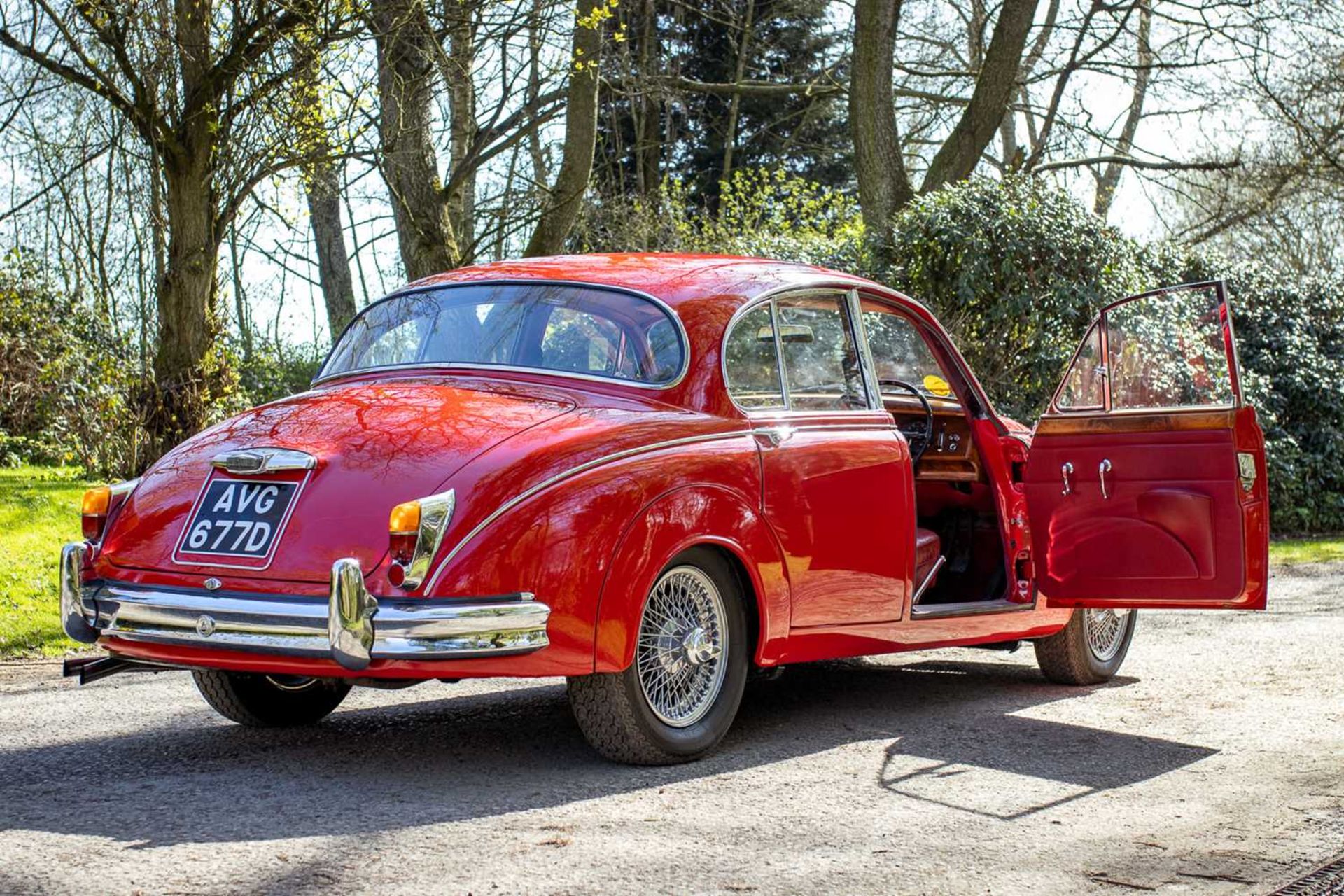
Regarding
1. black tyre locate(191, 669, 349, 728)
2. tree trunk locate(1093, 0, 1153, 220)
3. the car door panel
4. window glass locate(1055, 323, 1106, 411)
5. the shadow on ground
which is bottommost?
the shadow on ground

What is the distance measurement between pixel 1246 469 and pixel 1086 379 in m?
A: 0.98

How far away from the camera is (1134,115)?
2880cm

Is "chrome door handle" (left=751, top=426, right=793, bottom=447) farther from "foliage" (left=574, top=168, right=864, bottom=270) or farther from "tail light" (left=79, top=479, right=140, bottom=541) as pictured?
"foliage" (left=574, top=168, right=864, bottom=270)

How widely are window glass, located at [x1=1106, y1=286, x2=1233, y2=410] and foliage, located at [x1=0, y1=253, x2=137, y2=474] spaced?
1140 centimetres

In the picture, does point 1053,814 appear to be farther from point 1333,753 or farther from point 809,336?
point 809,336

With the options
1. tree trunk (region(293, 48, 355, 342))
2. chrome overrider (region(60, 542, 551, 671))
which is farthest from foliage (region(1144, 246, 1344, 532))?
chrome overrider (region(60, 542, 551, 671))

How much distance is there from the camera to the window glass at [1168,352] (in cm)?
655

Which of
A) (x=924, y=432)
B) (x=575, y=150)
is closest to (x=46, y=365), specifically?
(x=575, y=150)

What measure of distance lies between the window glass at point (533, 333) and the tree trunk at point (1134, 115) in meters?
17.1

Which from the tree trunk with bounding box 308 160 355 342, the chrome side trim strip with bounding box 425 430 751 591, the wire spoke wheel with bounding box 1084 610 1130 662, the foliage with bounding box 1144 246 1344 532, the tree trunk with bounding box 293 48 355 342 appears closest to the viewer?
the chrome side trim strip with bounding box 425 430 751 591

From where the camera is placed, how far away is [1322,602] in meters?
11.1

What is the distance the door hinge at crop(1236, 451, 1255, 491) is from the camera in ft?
20.3

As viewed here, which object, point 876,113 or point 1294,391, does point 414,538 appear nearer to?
point 1294,391

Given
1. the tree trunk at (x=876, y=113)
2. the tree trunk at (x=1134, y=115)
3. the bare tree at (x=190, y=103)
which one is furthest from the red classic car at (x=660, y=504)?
the tree trunk at (x=1134, y=115)
